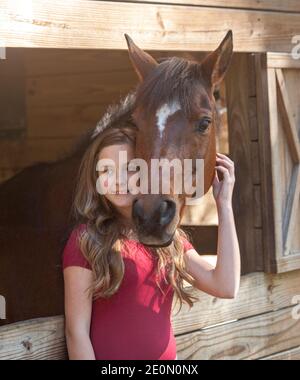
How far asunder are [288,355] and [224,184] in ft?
5.60

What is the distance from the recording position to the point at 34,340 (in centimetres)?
301

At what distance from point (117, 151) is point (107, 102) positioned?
3.20 meters

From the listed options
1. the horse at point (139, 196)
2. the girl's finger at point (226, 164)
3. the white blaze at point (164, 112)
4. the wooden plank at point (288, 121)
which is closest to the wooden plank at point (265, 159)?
the wooden plank at point (288, 121)

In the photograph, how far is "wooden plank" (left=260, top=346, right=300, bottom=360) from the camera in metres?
4.24

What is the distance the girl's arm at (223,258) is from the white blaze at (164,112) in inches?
13.3

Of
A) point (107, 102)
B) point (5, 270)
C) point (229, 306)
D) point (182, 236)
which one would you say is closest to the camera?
point (182, 236)

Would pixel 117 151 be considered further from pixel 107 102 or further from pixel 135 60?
pixel 107 102

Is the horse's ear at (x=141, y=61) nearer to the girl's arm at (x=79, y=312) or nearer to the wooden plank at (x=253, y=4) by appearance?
the wooden plank at (x=253, y=4)

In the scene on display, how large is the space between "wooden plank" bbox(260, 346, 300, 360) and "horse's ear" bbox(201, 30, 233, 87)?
1788 millimetres

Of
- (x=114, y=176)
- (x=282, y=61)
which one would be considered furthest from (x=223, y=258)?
(x=282, y=61)

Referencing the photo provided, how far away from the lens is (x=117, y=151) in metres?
2.79

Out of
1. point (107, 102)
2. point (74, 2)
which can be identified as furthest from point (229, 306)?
point (107, 102)

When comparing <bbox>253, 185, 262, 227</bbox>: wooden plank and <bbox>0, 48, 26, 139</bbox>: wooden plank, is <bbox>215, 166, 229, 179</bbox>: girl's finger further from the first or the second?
<bbox>0, 48, 26, 139</bbox>: wooden plank

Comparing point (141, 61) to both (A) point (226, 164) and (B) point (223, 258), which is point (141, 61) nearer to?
(A) point (226, 164)
